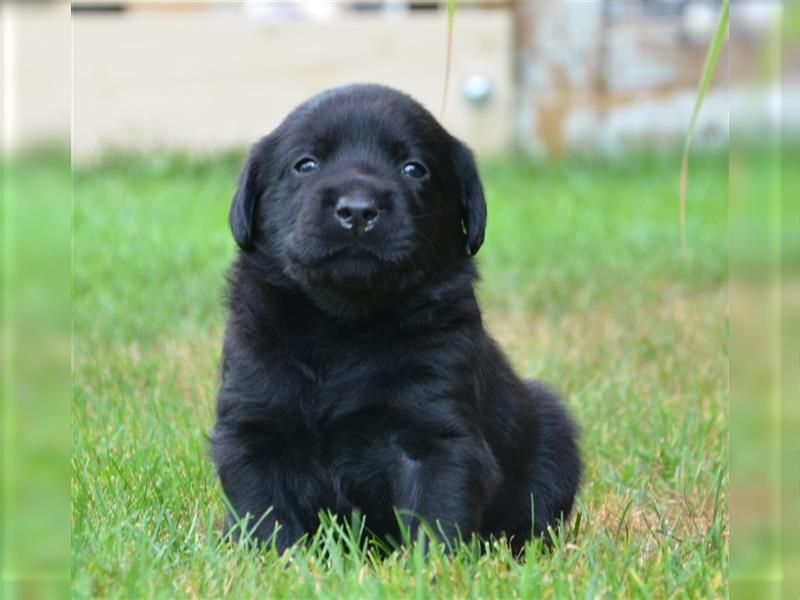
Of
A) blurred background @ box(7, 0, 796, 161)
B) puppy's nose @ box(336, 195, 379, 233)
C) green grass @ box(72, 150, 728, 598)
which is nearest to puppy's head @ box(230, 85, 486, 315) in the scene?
puppy's nose @ box(336, 195, 379, 233)

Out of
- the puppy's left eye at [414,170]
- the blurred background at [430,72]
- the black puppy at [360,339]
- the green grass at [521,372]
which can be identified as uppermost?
the blurred background at [430,72]

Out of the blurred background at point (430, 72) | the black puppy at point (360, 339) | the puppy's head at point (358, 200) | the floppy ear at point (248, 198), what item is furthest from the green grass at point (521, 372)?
the blurred background at point (430, 72)

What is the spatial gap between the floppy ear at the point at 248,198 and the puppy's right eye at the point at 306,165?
0.15 metres

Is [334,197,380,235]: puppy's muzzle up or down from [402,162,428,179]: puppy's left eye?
down

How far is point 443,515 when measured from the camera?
2.40m

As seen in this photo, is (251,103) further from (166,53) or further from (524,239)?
(524,239)

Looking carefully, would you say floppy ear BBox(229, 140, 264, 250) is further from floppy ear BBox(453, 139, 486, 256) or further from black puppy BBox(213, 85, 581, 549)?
floppy ear BBox(453, 139, 486, 256)

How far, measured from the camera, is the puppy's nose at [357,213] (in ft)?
8.02

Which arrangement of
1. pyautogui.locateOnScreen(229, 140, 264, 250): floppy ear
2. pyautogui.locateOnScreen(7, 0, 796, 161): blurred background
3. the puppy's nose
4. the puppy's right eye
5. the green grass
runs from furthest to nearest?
pyautogui.locateOnScreen(7, 0, 796, 161): blurred background
pyautogui.locateOnScreen(229, 140, 264, 250): floppy ear
the puppy's right eye
the puppy's nose
the green grass

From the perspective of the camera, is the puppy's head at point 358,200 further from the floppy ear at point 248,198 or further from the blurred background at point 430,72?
the blurred background at point 430,72

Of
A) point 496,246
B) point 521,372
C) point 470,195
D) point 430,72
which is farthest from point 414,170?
point 430,72

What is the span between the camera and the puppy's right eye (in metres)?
2.67

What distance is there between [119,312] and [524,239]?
251 centimetres

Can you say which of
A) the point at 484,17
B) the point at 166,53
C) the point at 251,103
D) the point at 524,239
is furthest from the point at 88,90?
the point at 524,239
